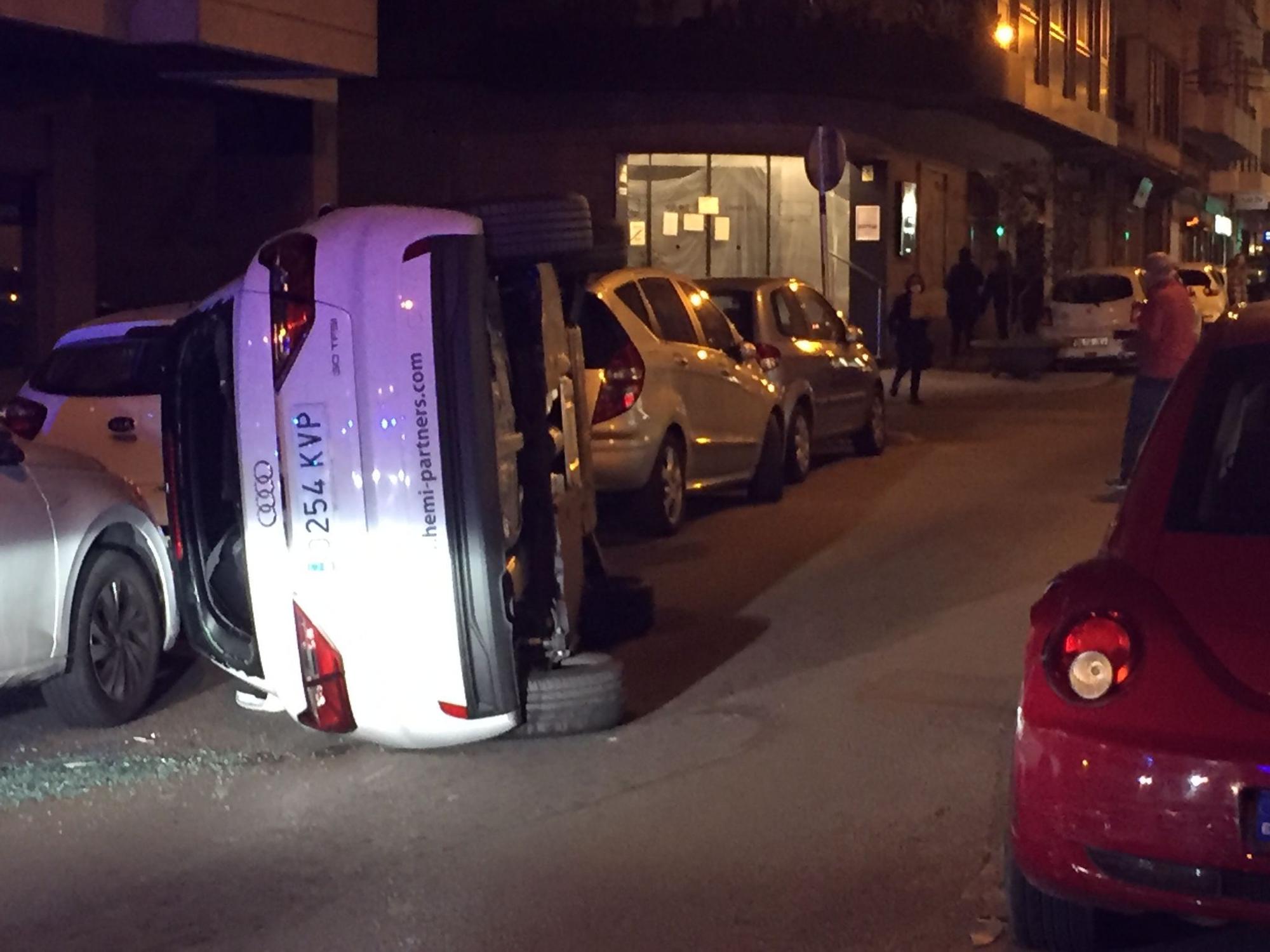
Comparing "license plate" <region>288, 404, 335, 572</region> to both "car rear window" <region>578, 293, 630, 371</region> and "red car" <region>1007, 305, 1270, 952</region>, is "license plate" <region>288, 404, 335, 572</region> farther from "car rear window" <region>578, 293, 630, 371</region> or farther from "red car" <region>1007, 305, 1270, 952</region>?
"car rear window" <region>578, 293, 630, 371</region>

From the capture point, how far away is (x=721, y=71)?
27.0 m

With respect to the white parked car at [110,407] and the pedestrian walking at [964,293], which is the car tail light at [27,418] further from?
the pedestrian walking at [964,293]

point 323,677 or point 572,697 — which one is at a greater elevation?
point 323,677

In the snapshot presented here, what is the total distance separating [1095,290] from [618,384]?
20.0 m

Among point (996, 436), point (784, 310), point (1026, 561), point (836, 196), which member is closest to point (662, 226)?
point (836, 196)

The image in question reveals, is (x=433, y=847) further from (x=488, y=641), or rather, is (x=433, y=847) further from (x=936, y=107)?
(x=936, y=107)

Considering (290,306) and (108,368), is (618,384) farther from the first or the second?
(290,306)

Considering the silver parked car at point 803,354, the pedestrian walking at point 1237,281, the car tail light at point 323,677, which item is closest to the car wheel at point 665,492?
the silver parked car at point 803,354

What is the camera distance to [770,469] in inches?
558

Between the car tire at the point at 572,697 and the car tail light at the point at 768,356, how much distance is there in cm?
711

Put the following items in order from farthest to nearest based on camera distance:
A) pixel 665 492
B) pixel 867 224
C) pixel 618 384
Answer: pixel 867 224 → pixel 665 492 → pixel 618 384

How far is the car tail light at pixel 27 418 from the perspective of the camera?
10.6m

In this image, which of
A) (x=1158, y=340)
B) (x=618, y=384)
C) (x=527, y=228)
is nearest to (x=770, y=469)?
(x=618, y=384)

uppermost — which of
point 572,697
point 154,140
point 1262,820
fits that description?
point 154,140
